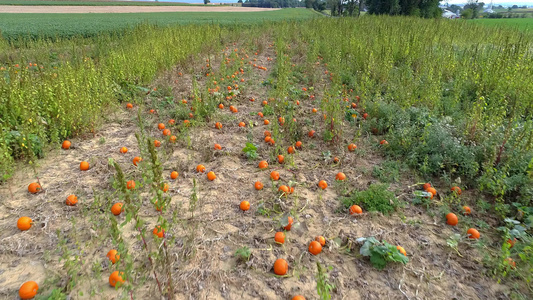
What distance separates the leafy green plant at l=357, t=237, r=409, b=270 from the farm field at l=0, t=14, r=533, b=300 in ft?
0.05

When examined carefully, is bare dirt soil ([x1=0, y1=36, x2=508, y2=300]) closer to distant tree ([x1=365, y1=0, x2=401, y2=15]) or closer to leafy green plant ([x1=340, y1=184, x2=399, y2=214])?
leafy green plant ([x1=340, y1=184, x2=399, y2=214])

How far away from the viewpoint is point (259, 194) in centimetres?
312

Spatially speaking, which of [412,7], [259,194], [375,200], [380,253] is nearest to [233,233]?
[259,194]

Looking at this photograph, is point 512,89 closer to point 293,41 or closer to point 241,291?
point 241,291

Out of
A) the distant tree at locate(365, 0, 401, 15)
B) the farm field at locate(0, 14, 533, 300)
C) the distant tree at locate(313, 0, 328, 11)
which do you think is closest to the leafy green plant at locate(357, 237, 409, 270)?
the farm field at locate(0, 14, 533, 300)

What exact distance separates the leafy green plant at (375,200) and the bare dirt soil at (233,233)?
0.10 meters

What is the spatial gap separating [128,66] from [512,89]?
731 centimetres

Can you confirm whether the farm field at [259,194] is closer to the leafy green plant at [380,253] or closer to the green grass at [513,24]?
the leafy green plant at [380,253]

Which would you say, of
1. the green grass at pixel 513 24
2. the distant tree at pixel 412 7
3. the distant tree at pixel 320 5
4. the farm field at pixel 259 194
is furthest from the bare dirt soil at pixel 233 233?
the distant tree at pixel 320 5

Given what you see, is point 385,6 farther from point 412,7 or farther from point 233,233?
point 233,233

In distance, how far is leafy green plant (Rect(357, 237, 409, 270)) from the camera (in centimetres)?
221

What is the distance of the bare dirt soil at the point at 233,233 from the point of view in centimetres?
209

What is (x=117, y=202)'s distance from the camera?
2848 mm

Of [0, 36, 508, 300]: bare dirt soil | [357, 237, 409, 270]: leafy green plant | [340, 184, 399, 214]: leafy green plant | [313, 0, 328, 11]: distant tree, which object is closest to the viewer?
[0, 36, 508, 300]: bare dirt soil
